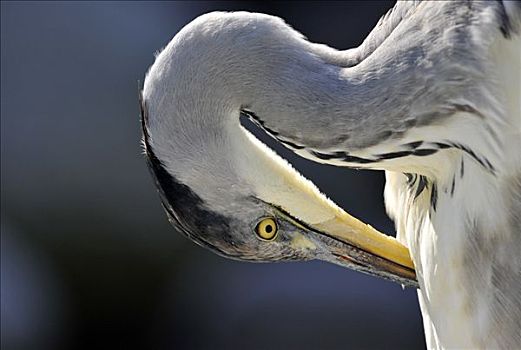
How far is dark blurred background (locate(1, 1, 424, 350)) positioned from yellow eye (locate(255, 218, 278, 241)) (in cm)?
170

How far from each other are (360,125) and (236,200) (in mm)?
290

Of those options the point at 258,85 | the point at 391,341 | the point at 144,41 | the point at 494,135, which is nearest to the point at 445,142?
the point at 494,135

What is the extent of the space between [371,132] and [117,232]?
224 cm

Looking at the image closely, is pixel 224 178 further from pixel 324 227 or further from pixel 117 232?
pixel 117 232

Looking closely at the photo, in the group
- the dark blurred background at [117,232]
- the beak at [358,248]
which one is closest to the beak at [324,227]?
the beak at [358,248]

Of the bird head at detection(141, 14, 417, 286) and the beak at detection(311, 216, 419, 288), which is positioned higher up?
the bird head at detection(141, 14, 417, 286)

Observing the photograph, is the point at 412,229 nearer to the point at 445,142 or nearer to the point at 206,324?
the point at 445,142

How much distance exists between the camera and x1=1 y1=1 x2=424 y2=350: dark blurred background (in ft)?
12.8

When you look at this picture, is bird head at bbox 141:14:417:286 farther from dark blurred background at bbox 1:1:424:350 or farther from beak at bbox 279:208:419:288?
Answer: dark blurred background at bbox 1:1:424:350

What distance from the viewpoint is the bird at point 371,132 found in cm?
187

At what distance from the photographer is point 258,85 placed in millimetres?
1955

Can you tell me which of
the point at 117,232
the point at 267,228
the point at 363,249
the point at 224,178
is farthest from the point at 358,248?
the point at 117,232

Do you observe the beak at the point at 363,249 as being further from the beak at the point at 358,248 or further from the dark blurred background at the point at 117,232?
the dark blurred background at the point at 117,232

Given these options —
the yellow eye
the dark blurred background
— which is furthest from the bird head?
the dark blurred background
